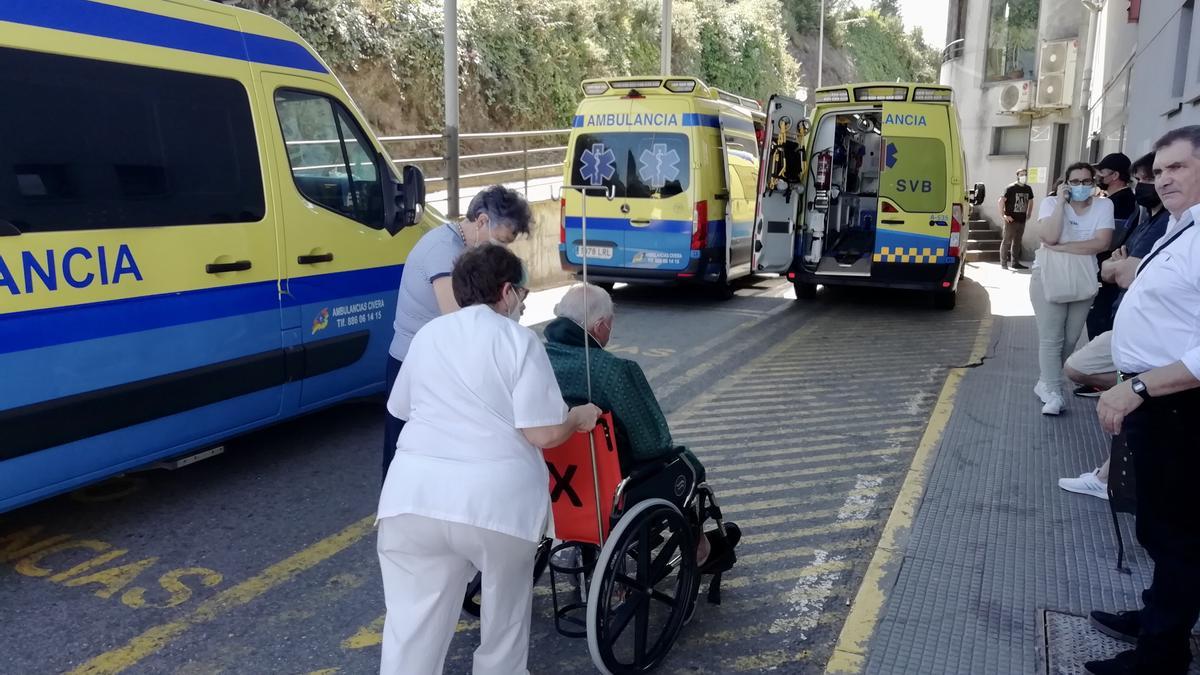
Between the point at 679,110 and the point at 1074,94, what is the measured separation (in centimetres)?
1038

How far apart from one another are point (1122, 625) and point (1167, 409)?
90cm

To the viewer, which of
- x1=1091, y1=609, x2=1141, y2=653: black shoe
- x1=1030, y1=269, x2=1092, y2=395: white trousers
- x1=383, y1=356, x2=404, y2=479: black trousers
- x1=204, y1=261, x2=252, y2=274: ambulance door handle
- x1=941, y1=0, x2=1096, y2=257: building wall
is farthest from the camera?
x1=941, y1=0, x2=1096, y2=257: building wall

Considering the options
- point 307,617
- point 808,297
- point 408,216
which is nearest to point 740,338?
point 808,297

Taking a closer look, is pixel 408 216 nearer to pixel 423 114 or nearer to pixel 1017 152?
pixel 423 114

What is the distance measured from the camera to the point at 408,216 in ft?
17.2

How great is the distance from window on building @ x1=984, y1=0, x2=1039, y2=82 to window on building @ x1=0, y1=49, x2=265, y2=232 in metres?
17.3

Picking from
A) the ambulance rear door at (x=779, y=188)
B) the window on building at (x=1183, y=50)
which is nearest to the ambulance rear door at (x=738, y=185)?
the ambulance rear door at (x=779, y=188)

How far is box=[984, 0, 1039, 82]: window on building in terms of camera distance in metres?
17.7

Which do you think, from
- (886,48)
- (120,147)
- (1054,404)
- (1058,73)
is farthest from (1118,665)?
(886,48)

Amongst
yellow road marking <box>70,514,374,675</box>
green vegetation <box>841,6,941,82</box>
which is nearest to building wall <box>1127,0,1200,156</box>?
yellow road marking <box>70,514,374,675</box>

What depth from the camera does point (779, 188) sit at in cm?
995

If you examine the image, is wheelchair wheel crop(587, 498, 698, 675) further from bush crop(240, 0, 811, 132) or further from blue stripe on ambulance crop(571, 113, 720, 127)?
bush crop(240, 0, 811, 132)

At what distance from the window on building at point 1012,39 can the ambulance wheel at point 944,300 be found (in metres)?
9.56

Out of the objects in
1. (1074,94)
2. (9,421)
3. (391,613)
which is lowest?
(391,613)
